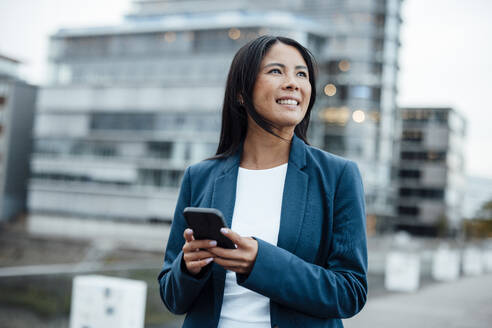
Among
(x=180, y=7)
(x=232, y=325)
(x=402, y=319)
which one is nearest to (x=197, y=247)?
(x=232, y=325)

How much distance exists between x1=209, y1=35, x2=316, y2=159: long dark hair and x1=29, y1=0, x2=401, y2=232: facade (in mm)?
40868

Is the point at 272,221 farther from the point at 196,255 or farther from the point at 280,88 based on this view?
the point at 280,88

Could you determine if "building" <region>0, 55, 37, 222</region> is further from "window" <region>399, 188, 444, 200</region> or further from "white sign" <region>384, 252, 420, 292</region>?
"window" <region>399, 188, 444, 200</region>

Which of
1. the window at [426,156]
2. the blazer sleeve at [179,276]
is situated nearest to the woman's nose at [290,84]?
the blazer sleeve at [179,276]

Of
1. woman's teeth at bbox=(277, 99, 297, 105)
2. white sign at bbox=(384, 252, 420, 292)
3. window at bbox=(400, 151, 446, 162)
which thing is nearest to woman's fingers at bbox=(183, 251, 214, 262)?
woman's teeth at bbox=(277, 99, 297, 105)

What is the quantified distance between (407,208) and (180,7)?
3937cm

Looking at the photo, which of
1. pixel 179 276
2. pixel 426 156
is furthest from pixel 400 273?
pixel 426 156

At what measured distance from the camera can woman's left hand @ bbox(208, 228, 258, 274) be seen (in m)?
1.55

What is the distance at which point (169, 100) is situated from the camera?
46.0m

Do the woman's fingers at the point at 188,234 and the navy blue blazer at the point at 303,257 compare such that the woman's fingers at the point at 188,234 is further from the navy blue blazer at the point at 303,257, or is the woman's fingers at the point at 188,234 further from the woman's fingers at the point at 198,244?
the navy blue blazer at the point at 303,257

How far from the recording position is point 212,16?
47.2 m

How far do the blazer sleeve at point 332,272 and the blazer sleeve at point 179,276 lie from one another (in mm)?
200

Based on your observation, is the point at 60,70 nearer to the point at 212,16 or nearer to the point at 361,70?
the point at 212,16

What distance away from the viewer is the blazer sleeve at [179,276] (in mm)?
1755
